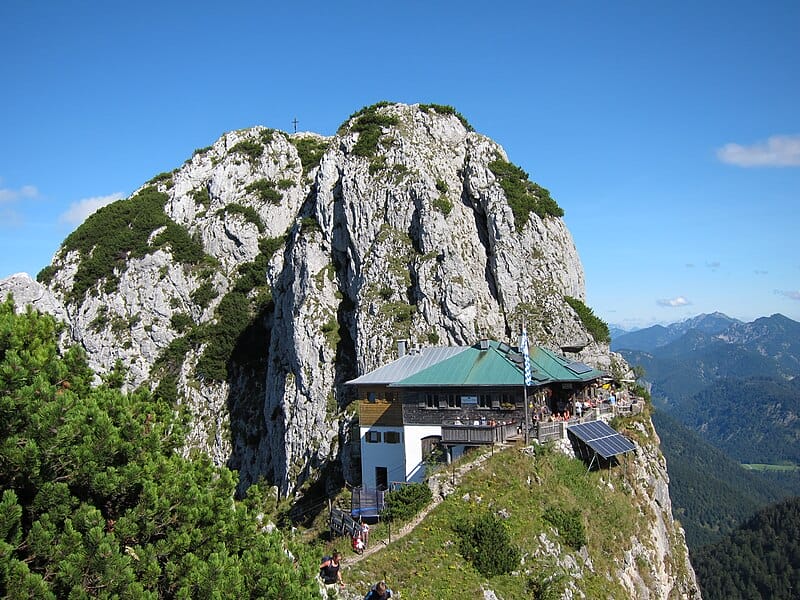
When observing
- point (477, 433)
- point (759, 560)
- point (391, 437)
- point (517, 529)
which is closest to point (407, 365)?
point (391, 437)

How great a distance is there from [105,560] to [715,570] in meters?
196

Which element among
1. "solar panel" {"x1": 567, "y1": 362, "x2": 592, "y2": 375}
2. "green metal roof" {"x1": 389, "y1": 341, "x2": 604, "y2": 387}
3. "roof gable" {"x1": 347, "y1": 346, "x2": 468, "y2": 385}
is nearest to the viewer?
"green metal roof" {"x1": 389, "y1": 341, "x2": 604, "y2": 387}

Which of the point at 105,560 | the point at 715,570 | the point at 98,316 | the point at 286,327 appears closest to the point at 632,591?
the point at 105,560

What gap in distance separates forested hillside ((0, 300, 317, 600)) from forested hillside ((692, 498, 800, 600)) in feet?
598

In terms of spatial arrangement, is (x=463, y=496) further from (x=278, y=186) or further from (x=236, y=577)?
(x=278, y=186)

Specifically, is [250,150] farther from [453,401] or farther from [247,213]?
[453,401]

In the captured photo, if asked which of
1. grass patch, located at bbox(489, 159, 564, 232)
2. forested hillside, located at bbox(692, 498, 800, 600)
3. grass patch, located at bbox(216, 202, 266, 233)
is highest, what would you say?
grass patch, located at bbox(216, 202, 266, 233)

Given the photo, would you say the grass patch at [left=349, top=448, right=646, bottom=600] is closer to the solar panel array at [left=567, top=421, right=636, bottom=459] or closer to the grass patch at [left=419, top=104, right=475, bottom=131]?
the solar panel array at [left=567, top=421, right=636, bottom=459]

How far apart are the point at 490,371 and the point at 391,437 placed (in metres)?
8.20

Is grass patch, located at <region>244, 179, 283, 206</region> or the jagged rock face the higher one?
grass patch, located at <region>244, 179, 283, 206</region>

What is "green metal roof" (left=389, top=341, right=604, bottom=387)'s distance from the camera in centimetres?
3738

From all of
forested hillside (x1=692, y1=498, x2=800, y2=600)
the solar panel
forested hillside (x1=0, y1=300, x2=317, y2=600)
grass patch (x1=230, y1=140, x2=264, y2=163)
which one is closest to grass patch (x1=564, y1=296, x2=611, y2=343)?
the solar panel

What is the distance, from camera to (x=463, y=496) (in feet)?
95.2

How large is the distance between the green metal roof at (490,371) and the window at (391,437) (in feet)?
11.2
